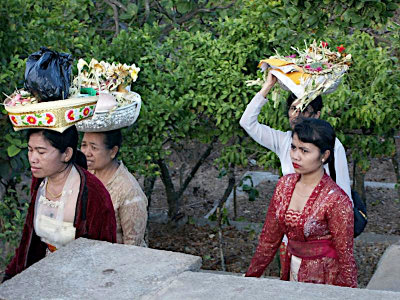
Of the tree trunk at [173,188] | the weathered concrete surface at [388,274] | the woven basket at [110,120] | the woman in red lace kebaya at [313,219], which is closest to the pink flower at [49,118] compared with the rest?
the woven basket at [110,120]

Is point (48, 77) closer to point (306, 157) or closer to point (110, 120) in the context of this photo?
point (110, 120)

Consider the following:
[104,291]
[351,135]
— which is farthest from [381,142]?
[104,291]

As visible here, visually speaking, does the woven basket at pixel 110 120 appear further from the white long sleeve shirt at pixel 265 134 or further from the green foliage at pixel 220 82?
the green foliage at pixel 220 82

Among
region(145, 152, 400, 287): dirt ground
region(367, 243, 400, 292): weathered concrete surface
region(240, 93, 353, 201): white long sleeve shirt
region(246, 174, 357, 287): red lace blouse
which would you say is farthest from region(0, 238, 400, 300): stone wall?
region(145, 152, 400, 287): dirt ground

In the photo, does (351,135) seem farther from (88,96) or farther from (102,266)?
(102,266)

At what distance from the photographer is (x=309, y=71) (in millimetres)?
3920

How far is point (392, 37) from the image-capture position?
609cm

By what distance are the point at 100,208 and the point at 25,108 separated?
0.65 metres

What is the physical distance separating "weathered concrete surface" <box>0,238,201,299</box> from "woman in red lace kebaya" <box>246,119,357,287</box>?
103 centimetres

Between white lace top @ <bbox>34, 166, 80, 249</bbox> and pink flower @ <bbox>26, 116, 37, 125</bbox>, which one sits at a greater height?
pink flower @ <bbox>26, 116, 37, 125</bbox>

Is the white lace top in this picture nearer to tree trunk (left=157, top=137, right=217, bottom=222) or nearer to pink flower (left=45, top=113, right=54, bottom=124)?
pink flower (left=45, top=113, right=54, bottom=124)

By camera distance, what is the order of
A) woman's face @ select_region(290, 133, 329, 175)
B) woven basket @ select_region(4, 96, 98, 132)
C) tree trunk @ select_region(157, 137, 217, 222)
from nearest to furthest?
Answer: woven basket @ select_region(4, 96, 98, 132)
woman's face @ select_region(290, 133, 329, 175)
tree trunk @ select_region(157, 137, 217, 222)

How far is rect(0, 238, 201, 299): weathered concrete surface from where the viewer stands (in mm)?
2350

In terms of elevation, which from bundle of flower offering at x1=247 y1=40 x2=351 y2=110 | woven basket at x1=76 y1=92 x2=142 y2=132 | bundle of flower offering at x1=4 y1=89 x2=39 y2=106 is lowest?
woven basket at x1=76 y1=92 x2=142 y2=132
